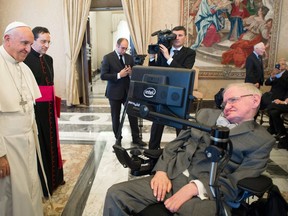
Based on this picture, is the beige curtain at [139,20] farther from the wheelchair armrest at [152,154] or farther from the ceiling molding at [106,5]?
the wheelchair armrest at [152,154]

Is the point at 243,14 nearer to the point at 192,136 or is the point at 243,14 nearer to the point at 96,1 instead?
the point at 96,1

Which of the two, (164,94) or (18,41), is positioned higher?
(18,41)

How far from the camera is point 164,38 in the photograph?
8.39 feet

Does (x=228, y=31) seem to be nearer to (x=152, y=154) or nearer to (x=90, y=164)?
(x=90, y=164)

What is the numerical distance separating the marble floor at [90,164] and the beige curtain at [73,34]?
0.80 metres

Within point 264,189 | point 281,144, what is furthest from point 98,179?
point 281,144

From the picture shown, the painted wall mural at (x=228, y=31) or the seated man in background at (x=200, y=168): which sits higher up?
the painted wall mural at (x=228, y=31)

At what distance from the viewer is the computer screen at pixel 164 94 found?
112 centimetres

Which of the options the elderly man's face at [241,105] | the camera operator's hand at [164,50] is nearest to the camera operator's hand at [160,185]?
the elderly man's face at [241,105]

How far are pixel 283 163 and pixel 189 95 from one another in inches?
104

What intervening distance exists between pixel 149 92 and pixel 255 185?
0.70m

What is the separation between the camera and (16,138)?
5.46ft

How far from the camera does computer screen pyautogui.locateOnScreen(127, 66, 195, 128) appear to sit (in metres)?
1.12

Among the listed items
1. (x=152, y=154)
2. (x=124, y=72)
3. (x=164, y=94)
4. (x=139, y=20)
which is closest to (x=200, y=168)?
(x=152, y=154)
